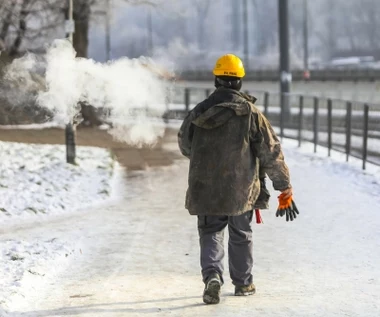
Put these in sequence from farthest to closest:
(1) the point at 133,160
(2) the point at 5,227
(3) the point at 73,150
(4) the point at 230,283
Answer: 1. (1) the point at 133,160
2. (3) the point at 73,150
3. (2) the point at 5,227
4. (4) the point at 230,283

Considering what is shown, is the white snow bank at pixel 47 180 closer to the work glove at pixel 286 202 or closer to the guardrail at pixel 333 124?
the guardrail at pixel 333 124

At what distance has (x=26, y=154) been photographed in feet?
45.9

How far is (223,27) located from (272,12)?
24.0ft

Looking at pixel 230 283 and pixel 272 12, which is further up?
pixel 272 12

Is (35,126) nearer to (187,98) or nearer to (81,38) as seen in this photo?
(81,38)

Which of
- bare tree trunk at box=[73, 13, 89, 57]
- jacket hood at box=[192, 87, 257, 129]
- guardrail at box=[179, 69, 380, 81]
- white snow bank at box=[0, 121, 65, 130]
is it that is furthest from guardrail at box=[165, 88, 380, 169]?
guardrail at box=[179, 69, 380, 81]

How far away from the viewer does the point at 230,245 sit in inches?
242

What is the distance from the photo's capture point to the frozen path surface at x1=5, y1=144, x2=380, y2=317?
591 cm

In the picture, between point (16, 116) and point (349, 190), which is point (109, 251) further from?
point (16, 116)

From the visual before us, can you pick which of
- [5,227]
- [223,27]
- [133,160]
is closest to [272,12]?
[223,27]

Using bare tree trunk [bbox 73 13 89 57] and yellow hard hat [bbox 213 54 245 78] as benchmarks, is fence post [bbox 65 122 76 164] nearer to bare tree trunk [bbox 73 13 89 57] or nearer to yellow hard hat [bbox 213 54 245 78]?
bare tree trunk [bbox 73 13 89 57]

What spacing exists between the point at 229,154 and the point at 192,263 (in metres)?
1.73

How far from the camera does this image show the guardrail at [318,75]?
48.9m

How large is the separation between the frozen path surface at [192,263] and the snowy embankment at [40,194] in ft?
0.83
